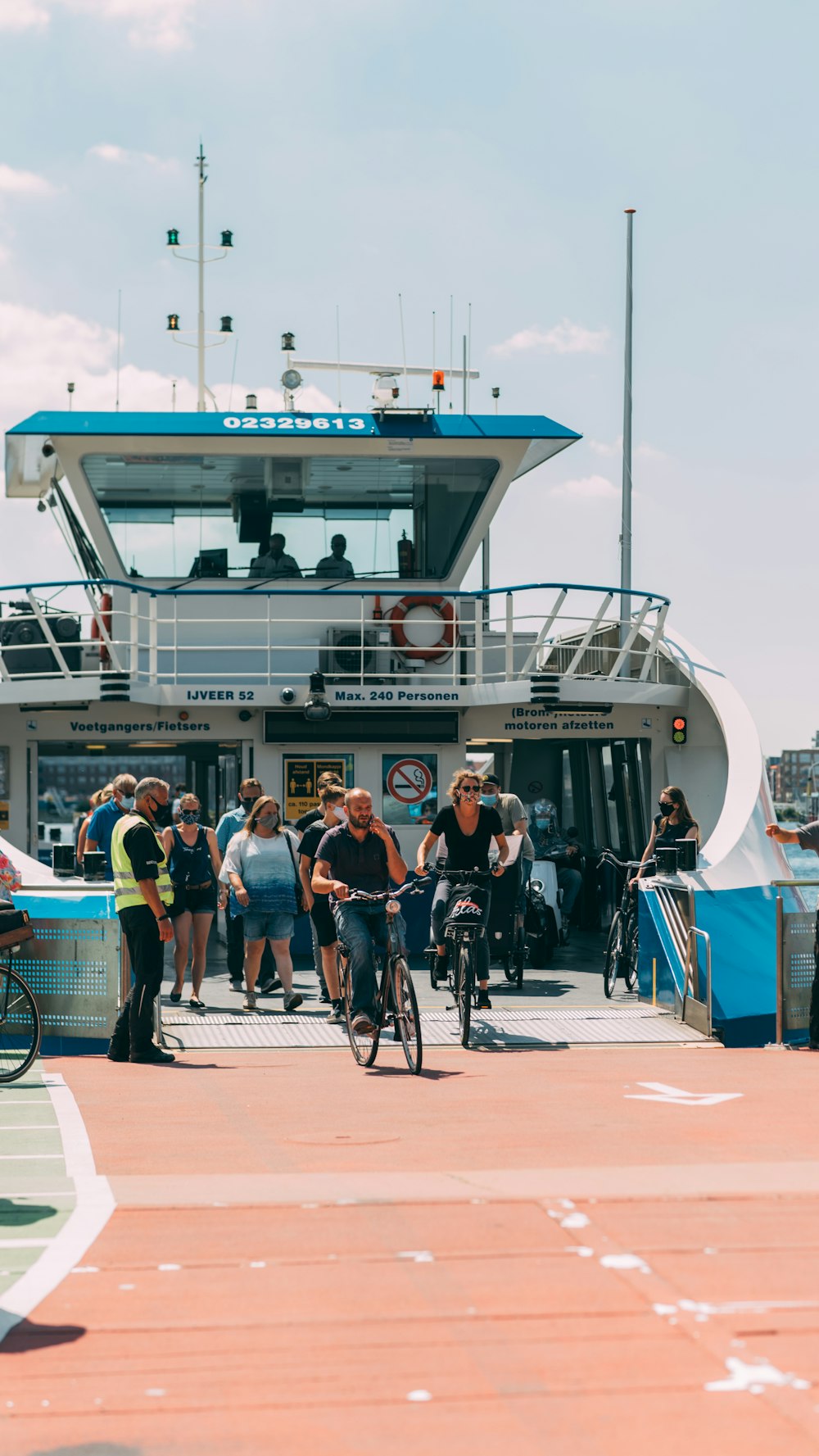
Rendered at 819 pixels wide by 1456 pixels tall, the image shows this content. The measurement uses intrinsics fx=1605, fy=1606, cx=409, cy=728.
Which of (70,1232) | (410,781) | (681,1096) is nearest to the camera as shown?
(70,1232)

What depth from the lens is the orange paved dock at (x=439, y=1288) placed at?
12.6 feet

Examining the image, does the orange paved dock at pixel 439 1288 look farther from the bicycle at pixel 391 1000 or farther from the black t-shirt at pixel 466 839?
the black t-shirt at pixel 466 839

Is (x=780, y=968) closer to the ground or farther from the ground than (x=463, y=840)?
closer to the ground

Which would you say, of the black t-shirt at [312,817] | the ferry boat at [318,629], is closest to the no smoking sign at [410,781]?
the ferry boat at [318,629]

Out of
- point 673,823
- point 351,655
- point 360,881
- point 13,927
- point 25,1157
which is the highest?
point 351,655

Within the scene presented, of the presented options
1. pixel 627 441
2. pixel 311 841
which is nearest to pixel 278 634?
pixel 311 841

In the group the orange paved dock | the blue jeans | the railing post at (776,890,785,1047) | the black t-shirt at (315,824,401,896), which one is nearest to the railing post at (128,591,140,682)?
the black t-shirt at (315,824,401,896)

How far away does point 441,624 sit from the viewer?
1716cm

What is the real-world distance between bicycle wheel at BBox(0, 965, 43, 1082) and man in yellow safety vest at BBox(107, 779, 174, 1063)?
2.45ft

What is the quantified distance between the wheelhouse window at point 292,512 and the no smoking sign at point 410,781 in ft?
7.61

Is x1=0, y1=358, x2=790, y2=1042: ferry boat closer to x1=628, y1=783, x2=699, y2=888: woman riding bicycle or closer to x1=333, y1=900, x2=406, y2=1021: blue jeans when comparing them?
x1=628, y1=783, x2=699, y2=888: woman riding bicycle

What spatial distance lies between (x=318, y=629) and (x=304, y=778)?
162cm

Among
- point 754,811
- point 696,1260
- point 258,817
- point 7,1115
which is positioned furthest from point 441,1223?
point 754,811

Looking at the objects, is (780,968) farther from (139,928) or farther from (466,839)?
(139,928)
